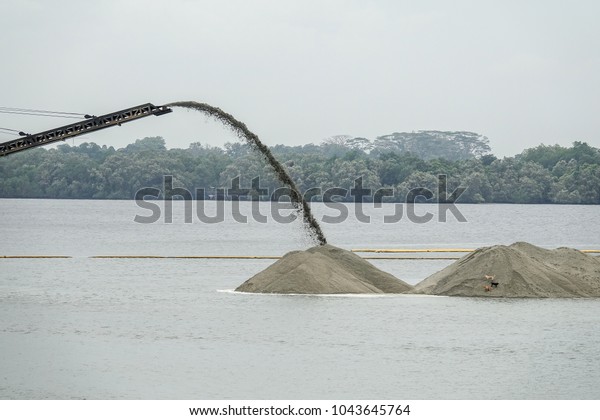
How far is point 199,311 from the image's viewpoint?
1543 inches

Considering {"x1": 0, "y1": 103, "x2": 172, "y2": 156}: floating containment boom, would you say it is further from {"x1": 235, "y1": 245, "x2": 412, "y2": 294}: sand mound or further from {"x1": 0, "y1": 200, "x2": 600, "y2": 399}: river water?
{"x1": 235, "y1": 245, "x2": 412, "y2": 294}: sand mound

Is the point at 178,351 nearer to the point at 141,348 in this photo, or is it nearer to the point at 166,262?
the point at 141,348

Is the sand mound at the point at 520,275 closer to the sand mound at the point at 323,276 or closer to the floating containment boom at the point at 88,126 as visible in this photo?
the sand mound at the point at 323,276

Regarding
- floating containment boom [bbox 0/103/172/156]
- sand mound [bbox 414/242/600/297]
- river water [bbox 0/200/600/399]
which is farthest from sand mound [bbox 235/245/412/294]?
floating containment boom [bbox 0/103/172/156]

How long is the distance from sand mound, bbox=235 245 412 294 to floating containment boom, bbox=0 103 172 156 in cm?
779

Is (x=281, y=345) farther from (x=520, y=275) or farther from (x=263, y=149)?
(x=263, y=149)

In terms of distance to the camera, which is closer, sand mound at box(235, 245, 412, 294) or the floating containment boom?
sand mound at box(235, 245, 412, 294)

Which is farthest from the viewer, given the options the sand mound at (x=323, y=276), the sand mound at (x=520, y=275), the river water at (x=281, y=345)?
the sand mound at (x=323, y=276)

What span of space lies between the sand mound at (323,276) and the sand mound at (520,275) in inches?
75.3

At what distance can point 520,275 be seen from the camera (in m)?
39.4

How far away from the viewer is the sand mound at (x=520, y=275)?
3909 cm

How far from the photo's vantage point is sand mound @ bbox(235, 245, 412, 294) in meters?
39.5

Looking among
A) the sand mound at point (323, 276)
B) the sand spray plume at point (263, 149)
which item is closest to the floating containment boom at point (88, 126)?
the sand spray plume at point (263, 149)

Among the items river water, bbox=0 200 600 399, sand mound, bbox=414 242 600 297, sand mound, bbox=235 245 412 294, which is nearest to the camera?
river water, bbox=0 200 600 399
